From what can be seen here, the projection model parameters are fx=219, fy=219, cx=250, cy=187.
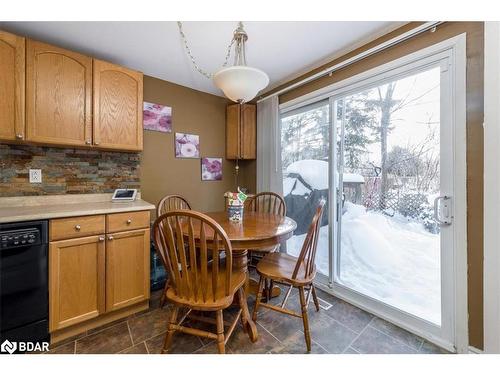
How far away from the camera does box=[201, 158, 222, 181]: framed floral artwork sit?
2947mm

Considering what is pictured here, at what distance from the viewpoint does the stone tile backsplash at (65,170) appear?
5.77 feet

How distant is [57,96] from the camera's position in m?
1.72

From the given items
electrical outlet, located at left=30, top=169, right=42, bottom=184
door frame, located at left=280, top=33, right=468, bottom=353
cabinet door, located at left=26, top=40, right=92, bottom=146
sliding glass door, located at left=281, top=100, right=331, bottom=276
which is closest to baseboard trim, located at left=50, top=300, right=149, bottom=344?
electrical outlet, located at left=30, top=169, right=42, bottom=184

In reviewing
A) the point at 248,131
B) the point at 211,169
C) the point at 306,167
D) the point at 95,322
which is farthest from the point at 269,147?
the point at 95,322

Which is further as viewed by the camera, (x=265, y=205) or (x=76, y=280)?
(x=265, y=205)

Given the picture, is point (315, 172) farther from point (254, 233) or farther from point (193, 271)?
point (193, 271)

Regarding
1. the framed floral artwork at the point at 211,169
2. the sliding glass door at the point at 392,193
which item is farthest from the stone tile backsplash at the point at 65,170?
the sliding glass door at the point at 392,193

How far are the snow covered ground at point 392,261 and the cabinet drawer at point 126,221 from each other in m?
1.80

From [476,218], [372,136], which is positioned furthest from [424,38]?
[476,218]

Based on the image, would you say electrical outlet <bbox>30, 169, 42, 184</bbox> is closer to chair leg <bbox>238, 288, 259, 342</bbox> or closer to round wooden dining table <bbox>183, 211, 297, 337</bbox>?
round wooden dining table <bbox>183, 211, 297, 337</bbox>

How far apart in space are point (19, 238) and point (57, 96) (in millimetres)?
1103

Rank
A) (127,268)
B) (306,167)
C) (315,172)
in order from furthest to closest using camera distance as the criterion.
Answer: (306,167), (315,172), (127,268)

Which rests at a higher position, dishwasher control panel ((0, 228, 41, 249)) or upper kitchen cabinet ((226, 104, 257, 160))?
upper kitchen cabinet ((226, 104, 257, 160))

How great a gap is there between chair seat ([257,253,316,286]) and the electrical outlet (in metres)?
1.99
